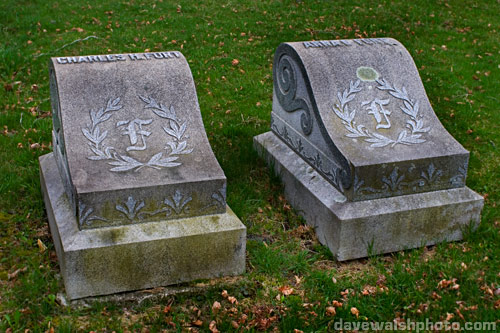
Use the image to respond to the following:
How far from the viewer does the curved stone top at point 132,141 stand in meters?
3.50

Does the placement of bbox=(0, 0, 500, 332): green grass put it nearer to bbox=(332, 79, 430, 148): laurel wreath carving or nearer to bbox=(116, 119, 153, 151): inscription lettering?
bbox=(332, 79, 430, 148): laurel wreath carving

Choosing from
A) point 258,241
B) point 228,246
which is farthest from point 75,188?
point 258,241

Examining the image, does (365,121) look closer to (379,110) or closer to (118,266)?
(379,110)

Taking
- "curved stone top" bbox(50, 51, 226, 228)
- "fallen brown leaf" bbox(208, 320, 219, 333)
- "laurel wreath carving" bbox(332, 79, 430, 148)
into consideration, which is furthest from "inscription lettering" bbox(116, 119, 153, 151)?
"laurel wreath carving" bbox(332, 79, 430, 148)

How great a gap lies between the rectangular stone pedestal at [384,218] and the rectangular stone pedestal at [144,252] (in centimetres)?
69

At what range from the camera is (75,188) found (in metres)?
3.42

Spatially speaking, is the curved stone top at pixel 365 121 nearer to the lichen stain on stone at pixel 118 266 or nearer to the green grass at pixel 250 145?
the green grass at pixel 250 145

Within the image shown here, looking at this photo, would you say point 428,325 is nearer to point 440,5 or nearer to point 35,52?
point 35,52

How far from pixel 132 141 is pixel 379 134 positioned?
1.71m

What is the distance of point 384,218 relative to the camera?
3.93 metres

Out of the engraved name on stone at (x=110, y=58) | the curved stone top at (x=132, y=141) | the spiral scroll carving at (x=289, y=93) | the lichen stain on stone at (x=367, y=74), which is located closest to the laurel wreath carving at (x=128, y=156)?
the curved stone top at (x=132, y=141)

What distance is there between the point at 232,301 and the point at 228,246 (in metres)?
0.34

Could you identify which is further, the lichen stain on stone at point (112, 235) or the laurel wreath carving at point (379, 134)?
the laurel wreath carving at point (379, 134)

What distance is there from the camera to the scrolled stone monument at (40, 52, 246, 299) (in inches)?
134
